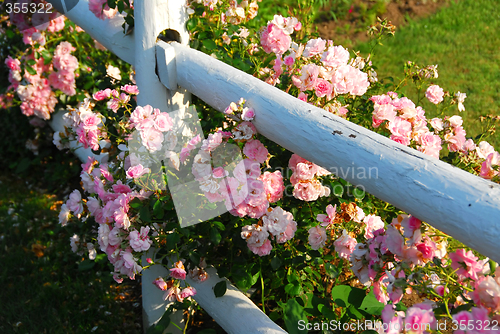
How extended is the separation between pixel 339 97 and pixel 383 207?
0.53 m

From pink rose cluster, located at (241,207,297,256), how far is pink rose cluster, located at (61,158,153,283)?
0.38 m

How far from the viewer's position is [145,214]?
58.8 inches

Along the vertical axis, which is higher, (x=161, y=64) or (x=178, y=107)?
(x=161, y=64)

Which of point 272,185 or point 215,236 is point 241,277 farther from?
point 272,185

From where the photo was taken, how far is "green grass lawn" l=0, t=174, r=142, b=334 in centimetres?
224

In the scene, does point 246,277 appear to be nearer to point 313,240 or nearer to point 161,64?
point 313,240

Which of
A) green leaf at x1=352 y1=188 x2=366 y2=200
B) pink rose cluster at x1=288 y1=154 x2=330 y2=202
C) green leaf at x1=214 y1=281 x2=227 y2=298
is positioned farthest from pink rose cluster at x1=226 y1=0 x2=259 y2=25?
green leaf at x1=214 y1=281 x2=227 y2=298

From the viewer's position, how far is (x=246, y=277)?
167 cm

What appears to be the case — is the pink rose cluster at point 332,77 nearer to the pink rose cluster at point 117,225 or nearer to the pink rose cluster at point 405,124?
the pink rose cluster at point 405,124

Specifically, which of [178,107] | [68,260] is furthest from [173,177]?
[68,260]

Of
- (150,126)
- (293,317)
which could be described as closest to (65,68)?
(150,126)

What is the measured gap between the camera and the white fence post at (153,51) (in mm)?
1693

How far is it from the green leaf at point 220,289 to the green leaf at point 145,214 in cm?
41

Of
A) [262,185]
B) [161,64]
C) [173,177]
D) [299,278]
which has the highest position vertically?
[161,64]
